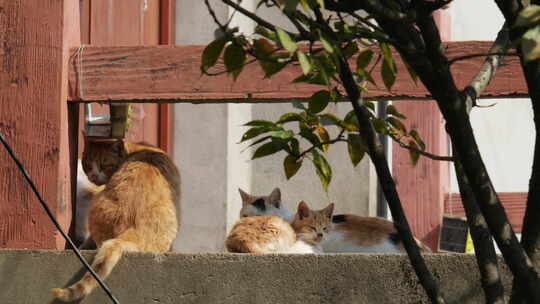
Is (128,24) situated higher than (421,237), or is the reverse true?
(128,24)

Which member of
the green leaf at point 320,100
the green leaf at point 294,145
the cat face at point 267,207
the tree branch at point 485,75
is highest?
the tree branch at point 485,75

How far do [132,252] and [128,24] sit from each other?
8.34 feet

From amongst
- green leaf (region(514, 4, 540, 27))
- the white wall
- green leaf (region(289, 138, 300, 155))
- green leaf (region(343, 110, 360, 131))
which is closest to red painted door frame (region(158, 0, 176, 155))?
the white wall

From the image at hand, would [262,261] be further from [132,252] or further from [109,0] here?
[109,0]

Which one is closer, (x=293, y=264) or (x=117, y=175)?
(x=293, y=264)

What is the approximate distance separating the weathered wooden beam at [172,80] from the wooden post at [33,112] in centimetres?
10

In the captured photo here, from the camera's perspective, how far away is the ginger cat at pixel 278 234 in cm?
391

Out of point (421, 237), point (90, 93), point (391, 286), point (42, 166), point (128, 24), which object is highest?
point (128, 24)

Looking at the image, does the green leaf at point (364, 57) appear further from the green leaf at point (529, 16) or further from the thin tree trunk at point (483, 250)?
the green leaf at point (529, 16)

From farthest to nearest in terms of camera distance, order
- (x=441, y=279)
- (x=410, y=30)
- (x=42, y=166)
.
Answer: (x=42, y=166), (x=441, y=279), (x=410, y=30)

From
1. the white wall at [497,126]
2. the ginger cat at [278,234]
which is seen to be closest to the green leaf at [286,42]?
the ginger cat at [278,234]

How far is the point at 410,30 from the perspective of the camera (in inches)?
54.2

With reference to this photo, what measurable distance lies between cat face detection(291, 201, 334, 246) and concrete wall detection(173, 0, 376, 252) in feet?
3.88

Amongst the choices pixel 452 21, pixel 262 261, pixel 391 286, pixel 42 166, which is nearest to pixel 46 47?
pixel 42 166
